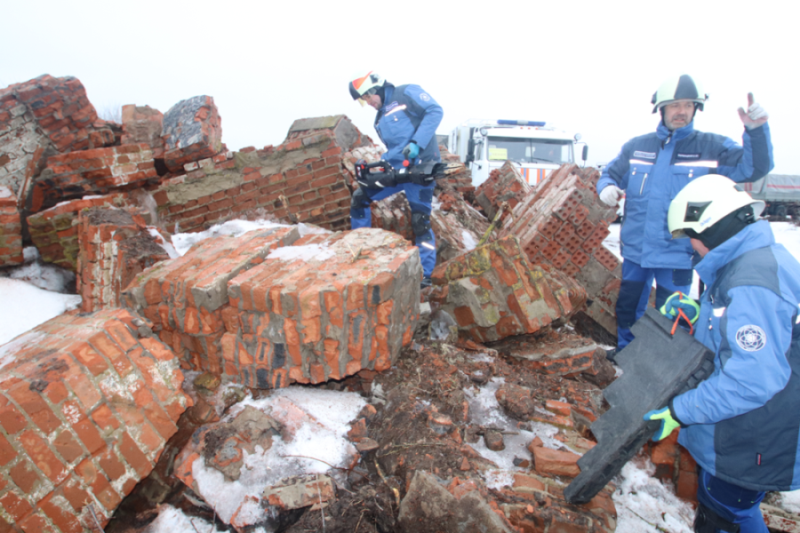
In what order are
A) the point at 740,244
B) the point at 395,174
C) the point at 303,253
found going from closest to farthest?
1. the point at 740,244
2. the point at 303,253
3. the point at 395,174

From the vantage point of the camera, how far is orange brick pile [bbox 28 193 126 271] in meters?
4.01

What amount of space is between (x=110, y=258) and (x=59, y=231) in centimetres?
138

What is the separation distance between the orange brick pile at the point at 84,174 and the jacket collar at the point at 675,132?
5.42 m

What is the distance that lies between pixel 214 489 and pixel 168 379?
2.12 feet

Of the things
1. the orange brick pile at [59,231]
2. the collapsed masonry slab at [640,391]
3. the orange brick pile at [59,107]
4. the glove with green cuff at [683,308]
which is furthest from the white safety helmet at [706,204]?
the orange brick pile at [59,107]

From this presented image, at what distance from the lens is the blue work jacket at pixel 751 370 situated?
1.53 metres

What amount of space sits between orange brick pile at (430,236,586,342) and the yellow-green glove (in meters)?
1.35

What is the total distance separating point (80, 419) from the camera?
1.82m

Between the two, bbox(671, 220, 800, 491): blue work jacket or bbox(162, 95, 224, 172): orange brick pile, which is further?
bbox(162, 95, 224, 172): orange brick pile

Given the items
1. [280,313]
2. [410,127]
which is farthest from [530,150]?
[280,313]

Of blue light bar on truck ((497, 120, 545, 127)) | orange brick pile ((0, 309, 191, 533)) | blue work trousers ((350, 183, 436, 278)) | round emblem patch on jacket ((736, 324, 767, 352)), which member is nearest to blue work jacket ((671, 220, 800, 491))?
round emblem patch on jacket ((736, 324, 767, 352))

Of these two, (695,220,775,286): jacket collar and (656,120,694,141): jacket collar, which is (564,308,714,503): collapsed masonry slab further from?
(656,120,694,141): jacket collar

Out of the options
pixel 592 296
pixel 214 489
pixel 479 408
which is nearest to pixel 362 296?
pixel 479 408

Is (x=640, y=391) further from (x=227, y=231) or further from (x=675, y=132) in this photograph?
(x=227, y=231)
